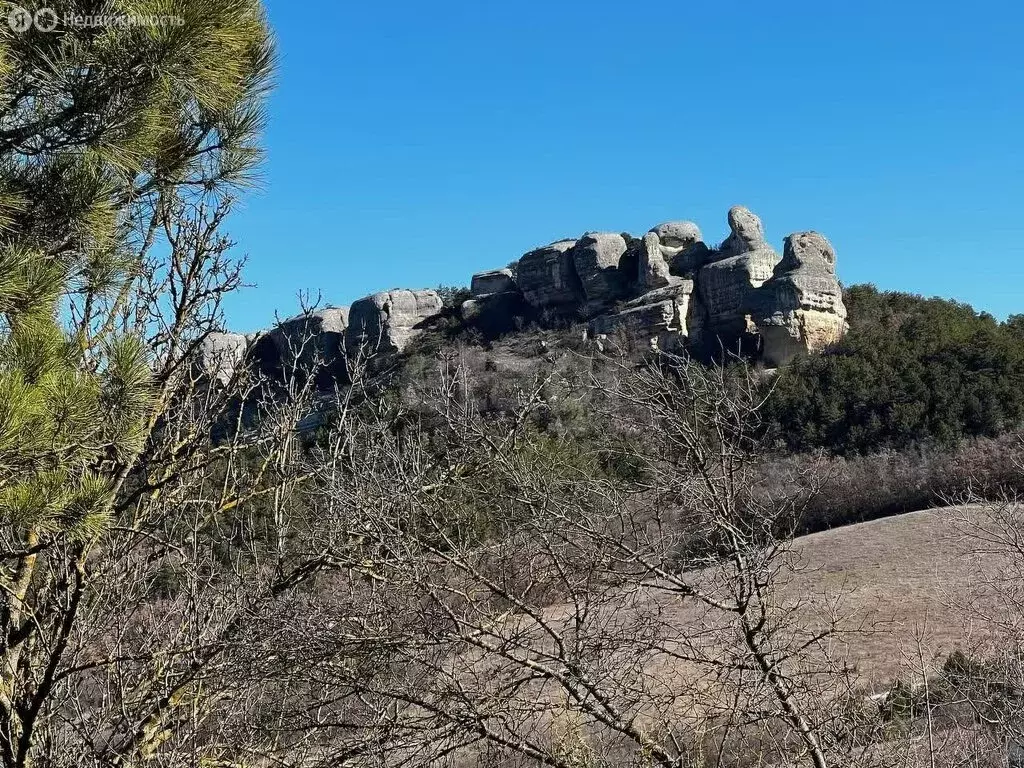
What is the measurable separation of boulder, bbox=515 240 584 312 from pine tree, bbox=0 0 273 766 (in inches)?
1437

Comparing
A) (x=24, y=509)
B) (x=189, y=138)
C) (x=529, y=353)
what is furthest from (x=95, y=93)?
(x=529, y=353)

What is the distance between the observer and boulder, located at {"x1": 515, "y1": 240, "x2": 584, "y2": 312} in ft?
131

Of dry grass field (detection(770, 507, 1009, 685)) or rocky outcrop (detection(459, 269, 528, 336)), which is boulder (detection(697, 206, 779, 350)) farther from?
dry grass field (detection(770, 507, 1009, 685))

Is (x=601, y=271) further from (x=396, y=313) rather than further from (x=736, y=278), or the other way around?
(x=396, y=313)

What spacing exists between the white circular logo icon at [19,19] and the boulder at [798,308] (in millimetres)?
31481

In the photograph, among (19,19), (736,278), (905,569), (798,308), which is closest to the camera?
(19,19)

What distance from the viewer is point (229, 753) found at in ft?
12.1

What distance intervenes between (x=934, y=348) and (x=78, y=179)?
98.4 ft

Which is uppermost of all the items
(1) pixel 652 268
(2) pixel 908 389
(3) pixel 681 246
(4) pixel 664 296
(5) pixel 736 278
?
(3) pixel 681 246

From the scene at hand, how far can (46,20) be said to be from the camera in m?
2.75

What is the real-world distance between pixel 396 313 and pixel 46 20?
39874mm

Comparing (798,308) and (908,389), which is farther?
(798,308)

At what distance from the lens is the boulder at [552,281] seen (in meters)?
39.8

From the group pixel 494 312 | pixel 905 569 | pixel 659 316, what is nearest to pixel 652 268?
pixel 659 316
